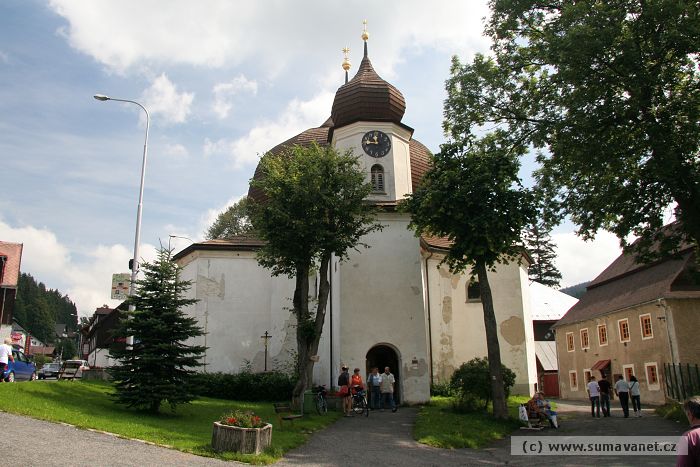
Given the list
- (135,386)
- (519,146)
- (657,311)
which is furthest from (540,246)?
(135,386)

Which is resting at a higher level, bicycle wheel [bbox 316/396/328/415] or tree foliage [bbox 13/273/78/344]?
tree foliage [bbox 13/273/78/344]

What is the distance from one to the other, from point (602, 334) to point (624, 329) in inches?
116

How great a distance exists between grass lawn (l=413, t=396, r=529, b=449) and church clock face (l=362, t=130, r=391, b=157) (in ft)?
39.7

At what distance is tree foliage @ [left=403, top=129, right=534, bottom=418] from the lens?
67.7ft

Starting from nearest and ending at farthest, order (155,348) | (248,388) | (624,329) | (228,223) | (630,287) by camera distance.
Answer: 1. (155,348)
2. (248,388)
3. (624,329)
4. (630,287)
5. (228,223)

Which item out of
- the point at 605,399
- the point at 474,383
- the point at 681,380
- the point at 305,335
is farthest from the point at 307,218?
the point at 681,380

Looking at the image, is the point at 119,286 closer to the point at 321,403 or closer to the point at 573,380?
the point at 321,403

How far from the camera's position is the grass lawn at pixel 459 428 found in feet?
50.3

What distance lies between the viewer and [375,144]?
27.8 meters

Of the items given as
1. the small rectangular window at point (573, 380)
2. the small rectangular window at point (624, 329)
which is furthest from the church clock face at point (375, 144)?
the small rectangular window at point (573, 380)

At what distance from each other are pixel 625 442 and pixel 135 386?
44.9ft

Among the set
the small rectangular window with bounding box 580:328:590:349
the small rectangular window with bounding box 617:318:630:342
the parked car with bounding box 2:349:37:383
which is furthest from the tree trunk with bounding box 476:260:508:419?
the small rectangular window with bounding box 580:328:590:349

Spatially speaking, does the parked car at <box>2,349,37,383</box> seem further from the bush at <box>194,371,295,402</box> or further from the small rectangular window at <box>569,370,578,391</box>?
the small rectangular window at <box>569,370,578,391</box>

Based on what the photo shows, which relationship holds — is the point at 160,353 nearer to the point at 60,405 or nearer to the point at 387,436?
the point at 60,405
